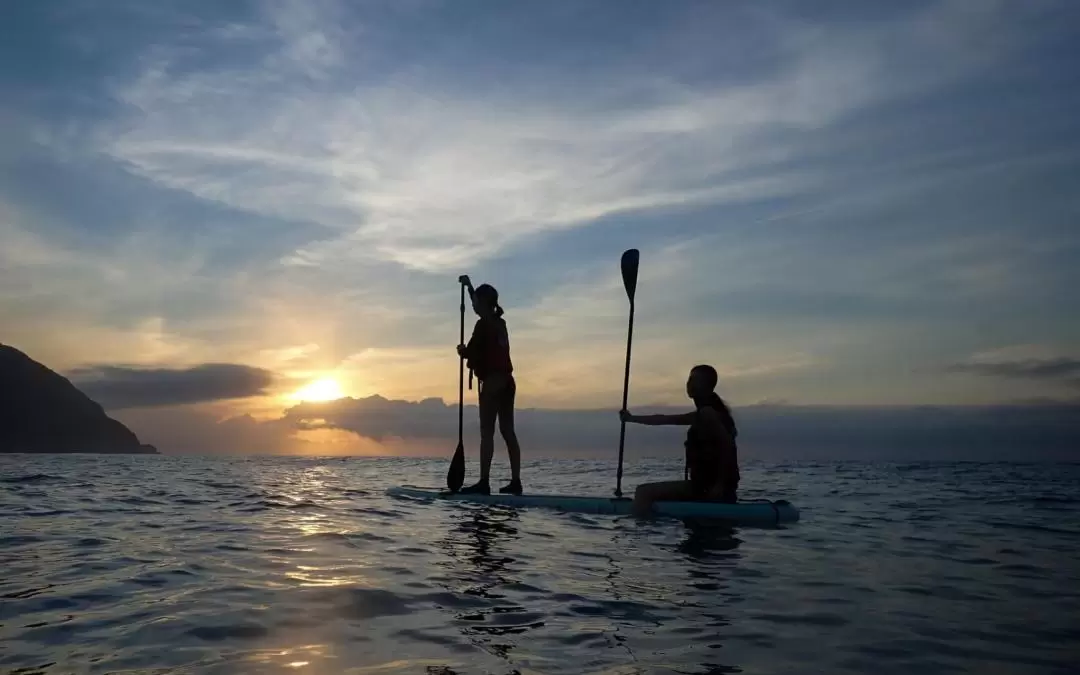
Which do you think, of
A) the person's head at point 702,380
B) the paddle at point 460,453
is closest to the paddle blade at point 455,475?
the paddle at point 460,453

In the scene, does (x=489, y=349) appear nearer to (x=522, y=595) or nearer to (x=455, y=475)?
(x=455, y=475)

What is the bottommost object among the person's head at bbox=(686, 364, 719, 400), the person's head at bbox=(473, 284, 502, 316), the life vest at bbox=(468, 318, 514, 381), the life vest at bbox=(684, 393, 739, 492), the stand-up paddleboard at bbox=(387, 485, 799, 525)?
the stand-up paddleboard at bbox=(387, 485, 799, 525)

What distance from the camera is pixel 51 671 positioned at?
3605mm

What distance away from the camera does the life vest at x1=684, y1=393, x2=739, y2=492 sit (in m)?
10.3

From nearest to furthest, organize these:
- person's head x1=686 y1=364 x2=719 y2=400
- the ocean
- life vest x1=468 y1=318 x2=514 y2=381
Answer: the ocean
person's head x1=686 y1=364 x2=719 y2=400
life vest x1=468 y1=318 x2=514 y2=381

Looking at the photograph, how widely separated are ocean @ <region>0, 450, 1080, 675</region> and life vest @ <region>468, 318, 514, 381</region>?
296 centimetres

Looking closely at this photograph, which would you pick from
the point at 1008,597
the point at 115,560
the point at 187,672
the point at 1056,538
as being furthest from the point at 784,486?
the point at 187,672

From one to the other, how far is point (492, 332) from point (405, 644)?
9.04 m

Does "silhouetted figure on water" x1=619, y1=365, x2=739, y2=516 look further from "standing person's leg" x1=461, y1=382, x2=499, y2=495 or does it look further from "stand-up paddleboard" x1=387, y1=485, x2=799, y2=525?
"standing person's leg" x1=461, y1=382, x2=499, y2=495

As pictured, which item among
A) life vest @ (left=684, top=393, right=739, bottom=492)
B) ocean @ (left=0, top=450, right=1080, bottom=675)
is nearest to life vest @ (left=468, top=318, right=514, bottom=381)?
ocean @ (left=0, top=450, right=1080, bottom=675)

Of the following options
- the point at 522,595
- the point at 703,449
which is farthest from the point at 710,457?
the point at 522,595

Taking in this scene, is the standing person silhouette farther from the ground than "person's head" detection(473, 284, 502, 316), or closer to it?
closer to it

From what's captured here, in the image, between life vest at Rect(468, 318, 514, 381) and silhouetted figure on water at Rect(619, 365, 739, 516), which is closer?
silhouetted figure on water at Rect(619, 365, 739, 516)

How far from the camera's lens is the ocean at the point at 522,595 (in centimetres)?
399
